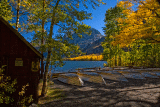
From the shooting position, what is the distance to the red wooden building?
733cm

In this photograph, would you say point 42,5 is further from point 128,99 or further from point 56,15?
point 128,99

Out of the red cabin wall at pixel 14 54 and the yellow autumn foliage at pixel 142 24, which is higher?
the yellow autumn foliage at pixel 142 24

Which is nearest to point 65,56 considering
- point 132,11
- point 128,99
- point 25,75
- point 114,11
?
point 25,75

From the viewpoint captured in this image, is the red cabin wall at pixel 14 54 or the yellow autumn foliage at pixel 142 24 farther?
the yellow autumn foliage at pixel 142 24

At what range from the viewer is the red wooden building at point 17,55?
7.33 meters

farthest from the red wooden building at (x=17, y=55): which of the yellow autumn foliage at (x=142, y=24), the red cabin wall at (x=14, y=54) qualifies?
the yellow autumn foliage at (x=142, y=24)

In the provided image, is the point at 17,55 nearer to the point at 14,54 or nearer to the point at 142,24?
the point at 14,54

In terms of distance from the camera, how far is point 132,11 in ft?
52.3

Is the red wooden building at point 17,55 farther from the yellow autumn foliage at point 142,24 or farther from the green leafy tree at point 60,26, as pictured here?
the yellow autumn foliage at point 142,24

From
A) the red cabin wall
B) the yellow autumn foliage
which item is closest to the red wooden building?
the red cabin wall

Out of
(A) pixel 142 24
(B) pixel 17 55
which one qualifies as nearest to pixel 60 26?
(B) pixel 17 55

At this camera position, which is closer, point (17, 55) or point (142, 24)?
point (17, 55)

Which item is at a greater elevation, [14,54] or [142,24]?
[142,24]

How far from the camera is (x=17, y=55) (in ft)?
24.4
